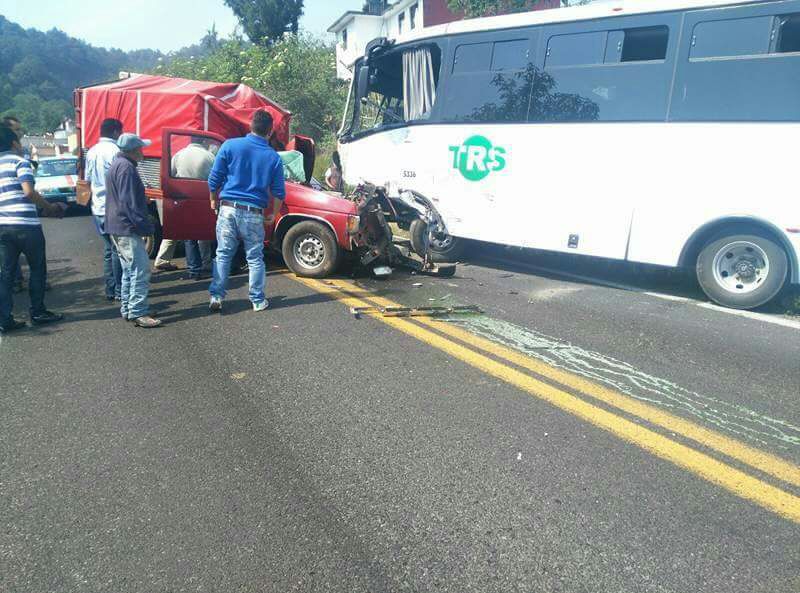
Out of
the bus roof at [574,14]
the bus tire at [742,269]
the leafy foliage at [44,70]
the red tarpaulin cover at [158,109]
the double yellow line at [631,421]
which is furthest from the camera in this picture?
the leafy foliage at [44,70]

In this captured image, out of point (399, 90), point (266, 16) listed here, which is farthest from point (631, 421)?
point (266, 16)

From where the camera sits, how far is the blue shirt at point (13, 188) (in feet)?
18.2

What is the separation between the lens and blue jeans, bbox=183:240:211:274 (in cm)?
782

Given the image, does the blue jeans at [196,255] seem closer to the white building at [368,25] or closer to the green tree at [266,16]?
the white building at [368,25]

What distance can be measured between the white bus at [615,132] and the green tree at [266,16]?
45811 millimetres

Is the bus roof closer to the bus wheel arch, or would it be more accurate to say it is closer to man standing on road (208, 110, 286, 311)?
the bus wheel arch

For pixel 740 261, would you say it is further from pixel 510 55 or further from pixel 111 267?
pixel 111 267

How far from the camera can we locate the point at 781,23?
21.1 feet

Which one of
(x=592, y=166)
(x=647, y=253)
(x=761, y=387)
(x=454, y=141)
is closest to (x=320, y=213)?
(x=454, y=141)

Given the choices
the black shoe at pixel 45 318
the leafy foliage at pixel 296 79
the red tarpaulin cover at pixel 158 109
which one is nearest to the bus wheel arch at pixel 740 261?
the black shoe at pixel 45 318

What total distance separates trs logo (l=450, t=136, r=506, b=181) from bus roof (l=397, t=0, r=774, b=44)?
5.19 feet

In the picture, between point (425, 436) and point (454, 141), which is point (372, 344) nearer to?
point (425, 436)

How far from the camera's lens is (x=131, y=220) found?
5.64 meters

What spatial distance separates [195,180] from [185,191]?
8.3 inches
